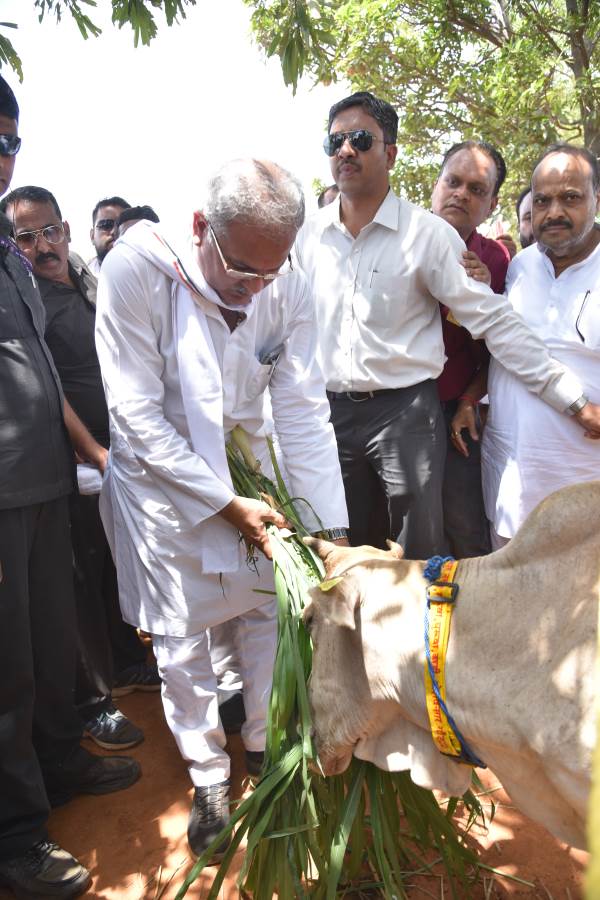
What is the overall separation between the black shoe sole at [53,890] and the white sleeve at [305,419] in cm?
162

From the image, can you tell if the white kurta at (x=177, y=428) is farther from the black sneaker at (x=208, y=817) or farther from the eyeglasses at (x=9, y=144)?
the black sneaker at (x=208, y=817)

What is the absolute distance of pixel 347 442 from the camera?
12.6ft

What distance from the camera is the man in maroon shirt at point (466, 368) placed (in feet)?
12.9

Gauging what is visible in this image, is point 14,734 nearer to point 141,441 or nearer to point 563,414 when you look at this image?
point 141,441

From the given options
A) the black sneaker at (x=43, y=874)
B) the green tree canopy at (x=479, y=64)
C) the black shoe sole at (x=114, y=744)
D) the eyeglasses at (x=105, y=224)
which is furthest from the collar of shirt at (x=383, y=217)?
the green tree canopy at (x=479, y=64)

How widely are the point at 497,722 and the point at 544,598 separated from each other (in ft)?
1.06

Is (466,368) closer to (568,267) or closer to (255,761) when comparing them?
(568,267)

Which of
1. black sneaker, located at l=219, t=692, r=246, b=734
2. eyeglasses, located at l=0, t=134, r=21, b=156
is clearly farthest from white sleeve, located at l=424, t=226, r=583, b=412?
black sneaker, located at l=219, t=692, r=246, b=734

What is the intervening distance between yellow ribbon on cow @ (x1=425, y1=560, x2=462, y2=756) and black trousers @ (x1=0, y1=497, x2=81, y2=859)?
155cm

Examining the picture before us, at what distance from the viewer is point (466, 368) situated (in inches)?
158

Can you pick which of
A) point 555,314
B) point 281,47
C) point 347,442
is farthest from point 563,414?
point 281,47

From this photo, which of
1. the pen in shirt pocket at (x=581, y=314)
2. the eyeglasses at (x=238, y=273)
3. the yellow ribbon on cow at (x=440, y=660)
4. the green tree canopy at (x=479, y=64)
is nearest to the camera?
the yellow ribbon on cow at (x=440, y=660)

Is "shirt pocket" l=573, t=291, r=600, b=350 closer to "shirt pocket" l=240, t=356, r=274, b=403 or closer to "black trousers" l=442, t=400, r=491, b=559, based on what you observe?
"black trousers" l=442, t=400, r=491, b=559

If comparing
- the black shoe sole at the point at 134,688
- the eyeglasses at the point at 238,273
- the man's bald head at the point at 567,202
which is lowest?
the black shoe sole at the point at 134,688
